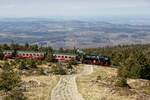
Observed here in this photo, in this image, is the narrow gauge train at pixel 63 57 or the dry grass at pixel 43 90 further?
the narrow gauge train at pixel 63 57

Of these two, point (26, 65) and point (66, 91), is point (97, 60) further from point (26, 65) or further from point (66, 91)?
point (66, 91)

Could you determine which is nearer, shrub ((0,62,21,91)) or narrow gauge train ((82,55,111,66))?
shrub ((0,62,21,91))

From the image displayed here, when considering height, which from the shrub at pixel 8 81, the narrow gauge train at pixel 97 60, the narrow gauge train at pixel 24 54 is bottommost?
the narrow gauge train at pixel 97 60

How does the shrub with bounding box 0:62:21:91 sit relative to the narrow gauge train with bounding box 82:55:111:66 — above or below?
above

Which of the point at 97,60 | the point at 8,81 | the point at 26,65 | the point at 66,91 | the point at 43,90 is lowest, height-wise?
the point at 97,60

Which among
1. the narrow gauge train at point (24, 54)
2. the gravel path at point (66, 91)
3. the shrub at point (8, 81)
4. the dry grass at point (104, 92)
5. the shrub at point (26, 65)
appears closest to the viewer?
the gravel path at point (66, 91)

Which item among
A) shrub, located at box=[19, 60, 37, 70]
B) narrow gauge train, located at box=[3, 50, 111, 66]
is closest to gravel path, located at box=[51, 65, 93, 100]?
shrub, located at box=[19, 60, 37, 70]

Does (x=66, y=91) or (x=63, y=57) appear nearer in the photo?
(x=66, y=91)

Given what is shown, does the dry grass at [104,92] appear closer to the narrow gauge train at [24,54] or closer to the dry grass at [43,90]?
the dry grass at [43,90]

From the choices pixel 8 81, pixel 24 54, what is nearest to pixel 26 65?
pixel 8 81

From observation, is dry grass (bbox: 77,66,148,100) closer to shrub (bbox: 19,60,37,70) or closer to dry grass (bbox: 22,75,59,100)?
dry grass (bbox: 22,75,59,100)

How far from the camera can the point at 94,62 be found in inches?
5861

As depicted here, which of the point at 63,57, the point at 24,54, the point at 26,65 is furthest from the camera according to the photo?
the point at 24,54

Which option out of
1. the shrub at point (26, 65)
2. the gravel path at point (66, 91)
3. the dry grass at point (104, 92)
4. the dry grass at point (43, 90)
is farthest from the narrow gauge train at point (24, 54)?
the dry grass at point (104, 92)
